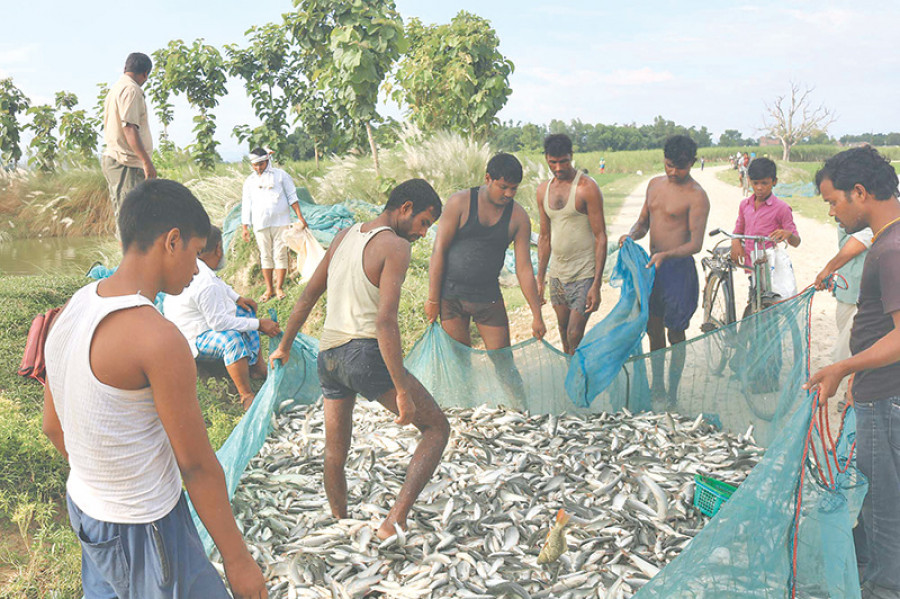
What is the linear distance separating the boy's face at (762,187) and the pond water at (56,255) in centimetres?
911

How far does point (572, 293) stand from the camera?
5.12 m

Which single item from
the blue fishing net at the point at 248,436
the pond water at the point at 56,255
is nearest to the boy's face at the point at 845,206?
the blue fishing net at the point at 248,436

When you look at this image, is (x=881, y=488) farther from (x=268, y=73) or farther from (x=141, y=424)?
(x=268, y=73)

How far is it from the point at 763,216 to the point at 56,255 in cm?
1284

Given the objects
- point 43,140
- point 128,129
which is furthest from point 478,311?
point 43,140

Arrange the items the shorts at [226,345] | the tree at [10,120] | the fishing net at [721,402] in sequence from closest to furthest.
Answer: the fishing net at [721,402] < the shorts at [226,345] < the tree at [10,120]

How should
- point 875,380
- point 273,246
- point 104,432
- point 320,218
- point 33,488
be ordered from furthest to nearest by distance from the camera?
1. point 320,218
2. point 273,246
3. point 33,488
4. point 875,380
5. point 104,432

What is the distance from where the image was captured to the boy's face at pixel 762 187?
5.23 metres

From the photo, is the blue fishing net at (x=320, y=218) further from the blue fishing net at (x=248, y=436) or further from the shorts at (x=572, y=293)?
the blue fishing net at (x=248, y=436)

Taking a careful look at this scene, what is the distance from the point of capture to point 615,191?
27484 mm

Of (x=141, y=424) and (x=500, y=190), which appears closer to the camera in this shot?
(x=141, y=424)

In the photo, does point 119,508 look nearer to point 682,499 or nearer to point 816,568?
point 816,568

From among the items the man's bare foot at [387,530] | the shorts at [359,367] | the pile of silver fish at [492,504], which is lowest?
the pile of silver fish at [492,504]

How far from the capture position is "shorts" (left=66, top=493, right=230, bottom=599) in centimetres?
179
